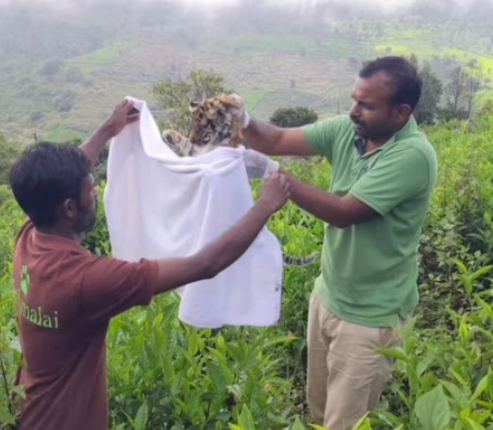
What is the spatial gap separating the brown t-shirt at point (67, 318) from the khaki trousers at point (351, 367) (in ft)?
3.75

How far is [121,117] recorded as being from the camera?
2.79 metres

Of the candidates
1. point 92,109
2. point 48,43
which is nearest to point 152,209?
point 92,109

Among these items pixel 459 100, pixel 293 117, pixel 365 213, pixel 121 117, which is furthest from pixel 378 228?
pixel 459 100

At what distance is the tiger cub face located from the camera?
2.54 metres

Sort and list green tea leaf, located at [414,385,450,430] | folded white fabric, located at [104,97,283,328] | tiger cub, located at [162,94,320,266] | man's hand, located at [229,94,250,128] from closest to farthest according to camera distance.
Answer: green tea leaf, located at [414,385,450,430]
folded white fabric, located at [104,97,283,328]
tiger cub, located at [162,94,320,266]
man's hand, located at [229,94,250,128]

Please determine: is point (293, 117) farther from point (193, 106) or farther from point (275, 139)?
point (193, 106)

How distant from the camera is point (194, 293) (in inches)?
97.4

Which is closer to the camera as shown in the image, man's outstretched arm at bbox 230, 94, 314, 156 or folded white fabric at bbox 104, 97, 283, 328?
folded white fabric at bbox 104, 97, 283, 328

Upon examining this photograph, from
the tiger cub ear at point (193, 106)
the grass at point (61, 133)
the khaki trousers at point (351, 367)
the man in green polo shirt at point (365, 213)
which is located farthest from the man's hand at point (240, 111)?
the grass at point (61, 133)

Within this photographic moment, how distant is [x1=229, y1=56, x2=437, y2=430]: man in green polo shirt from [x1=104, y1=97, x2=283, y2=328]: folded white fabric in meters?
0.19

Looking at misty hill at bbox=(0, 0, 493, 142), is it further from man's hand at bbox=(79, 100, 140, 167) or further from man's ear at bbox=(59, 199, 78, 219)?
man's ear at bbox=(59, 199, 78, 219)

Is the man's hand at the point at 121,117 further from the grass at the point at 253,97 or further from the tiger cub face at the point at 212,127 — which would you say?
the grass at the point at 253,97

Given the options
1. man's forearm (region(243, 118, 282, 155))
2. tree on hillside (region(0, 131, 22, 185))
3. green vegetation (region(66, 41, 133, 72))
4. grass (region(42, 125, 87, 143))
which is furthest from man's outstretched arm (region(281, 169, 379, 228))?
green vegetation (region(66, 41, 133, 72))

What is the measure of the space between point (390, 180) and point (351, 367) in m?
0.83
